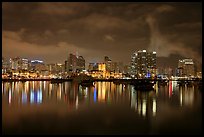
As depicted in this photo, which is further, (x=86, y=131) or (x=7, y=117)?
(x=7, y=117)

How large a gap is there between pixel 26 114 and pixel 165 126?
954 cm

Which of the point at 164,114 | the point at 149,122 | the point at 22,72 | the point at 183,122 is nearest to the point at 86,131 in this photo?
the point at 149,122

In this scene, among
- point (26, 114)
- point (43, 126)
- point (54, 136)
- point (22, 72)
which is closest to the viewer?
point (54, 136)

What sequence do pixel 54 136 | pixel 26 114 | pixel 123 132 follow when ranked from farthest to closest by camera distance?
pixel 26 114
pixel 123 132
pixel 54 136

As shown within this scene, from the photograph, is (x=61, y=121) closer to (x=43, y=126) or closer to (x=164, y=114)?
(x=43, y=126)

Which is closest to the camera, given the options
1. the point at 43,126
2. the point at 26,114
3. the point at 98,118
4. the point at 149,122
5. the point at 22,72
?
the point at 43,126

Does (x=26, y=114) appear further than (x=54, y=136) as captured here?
Yes

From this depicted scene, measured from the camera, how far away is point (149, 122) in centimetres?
1569

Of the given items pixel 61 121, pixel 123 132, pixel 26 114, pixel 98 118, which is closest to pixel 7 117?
pixel 26 114

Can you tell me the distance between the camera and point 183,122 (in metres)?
15.9

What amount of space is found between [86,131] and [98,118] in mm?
3891

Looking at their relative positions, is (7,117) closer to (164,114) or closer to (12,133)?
(12,133)

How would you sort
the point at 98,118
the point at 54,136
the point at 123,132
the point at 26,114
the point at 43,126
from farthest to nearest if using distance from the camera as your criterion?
the point at 26,114, the point at 98,118, the point at 43,126, the point at 123,132, the point at 54,136

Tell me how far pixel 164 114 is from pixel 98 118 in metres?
5.16
